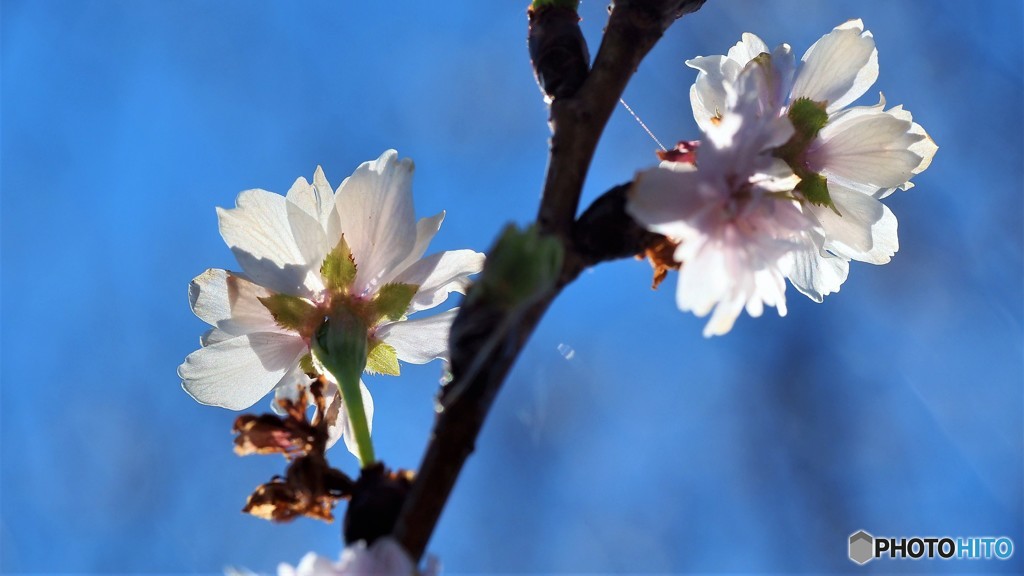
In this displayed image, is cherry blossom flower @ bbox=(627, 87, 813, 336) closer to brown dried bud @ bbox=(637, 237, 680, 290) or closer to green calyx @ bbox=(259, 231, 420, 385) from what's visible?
brown dried bud @ bbox=(637, 237, 680, 290)

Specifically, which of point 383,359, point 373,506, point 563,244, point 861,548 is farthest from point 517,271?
point 861,548

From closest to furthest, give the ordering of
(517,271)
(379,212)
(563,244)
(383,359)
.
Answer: (517,271), (563,244), (379,212), (383,359)

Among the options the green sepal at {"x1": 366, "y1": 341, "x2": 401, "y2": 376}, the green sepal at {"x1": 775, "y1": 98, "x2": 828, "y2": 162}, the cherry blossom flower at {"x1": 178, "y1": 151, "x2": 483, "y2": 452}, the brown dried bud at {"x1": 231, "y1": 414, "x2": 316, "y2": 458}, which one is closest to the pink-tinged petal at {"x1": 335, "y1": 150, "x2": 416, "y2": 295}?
the cherry blossom flower at {"x1": 178, "y1": 151, "x2": 483, "y2": 452}

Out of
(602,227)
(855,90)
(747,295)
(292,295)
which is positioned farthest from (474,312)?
(855,90)

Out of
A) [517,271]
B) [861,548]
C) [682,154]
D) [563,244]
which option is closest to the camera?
[517,271]

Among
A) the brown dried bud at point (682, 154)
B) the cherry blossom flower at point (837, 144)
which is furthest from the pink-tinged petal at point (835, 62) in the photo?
the brown dried bud at point (682, 154)

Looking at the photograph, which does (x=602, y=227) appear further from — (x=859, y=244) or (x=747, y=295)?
(x=859, y=244)

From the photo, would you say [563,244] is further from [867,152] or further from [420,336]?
[867,152]
